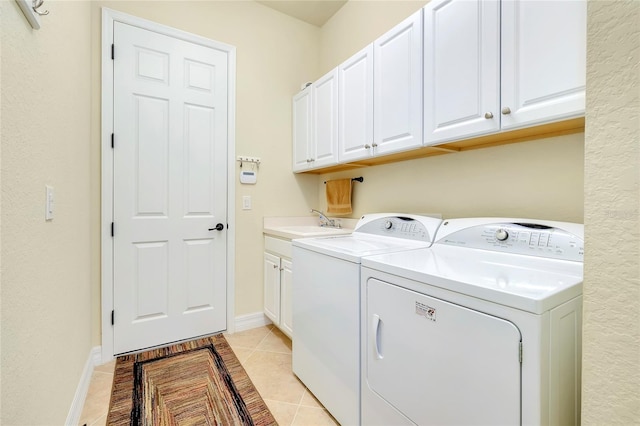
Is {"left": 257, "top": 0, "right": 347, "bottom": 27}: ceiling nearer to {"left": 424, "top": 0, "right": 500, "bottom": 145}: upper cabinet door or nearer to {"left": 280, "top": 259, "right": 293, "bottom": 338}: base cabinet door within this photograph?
{"left": 424, "top": 0, "right": 500, "bottom": 145}: upper cabinet door

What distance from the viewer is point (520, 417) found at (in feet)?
2.49

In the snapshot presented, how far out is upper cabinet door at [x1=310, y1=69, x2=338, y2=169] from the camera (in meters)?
2.27

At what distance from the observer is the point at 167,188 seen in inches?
89.4

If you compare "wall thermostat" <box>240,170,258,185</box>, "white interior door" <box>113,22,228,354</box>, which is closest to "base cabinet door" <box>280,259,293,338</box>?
"white interior door" <box>113,22,228,354</box>

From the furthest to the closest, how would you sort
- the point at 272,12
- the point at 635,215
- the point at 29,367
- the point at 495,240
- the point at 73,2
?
the point at 272,12, the point at 73,2, the point at 495,240, the point at 29,367, the point at 635,215

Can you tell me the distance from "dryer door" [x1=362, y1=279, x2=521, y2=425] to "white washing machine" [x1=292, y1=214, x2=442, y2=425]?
0.35 feet

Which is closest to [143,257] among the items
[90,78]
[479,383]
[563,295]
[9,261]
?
[90,78]

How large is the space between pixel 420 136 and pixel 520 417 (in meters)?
1.27

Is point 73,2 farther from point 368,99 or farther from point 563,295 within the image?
point 563,295

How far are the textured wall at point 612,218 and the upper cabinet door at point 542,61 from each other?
57cm

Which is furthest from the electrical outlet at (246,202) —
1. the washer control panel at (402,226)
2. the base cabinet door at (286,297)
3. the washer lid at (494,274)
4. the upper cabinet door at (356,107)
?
the washer lid at (494,274)

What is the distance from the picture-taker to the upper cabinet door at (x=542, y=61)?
3.38 ft

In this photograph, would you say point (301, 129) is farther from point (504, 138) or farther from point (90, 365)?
point (90, 365)

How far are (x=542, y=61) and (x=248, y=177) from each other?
7.00 ft
